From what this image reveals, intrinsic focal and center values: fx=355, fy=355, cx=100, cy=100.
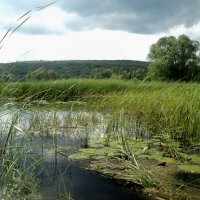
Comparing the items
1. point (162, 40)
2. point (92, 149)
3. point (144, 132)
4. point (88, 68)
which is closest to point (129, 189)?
point (92, 149)

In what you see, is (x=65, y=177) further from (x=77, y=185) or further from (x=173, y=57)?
(x=173, y=57)

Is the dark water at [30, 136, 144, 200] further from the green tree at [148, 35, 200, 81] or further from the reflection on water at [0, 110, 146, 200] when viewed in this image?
the green tree at [148, 35, 200, 81]

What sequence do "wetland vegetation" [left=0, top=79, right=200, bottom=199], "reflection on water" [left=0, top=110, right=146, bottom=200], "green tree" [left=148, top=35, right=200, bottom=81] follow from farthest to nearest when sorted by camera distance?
"green tree" [left=148, top=35, right=200, bottom=81] → "reflection on water" [left=0, top=110, right=146, bottom=200] → "wetland vegetation" [left=0, top=79, right=200, bottom=199]

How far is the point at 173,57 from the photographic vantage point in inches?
1982

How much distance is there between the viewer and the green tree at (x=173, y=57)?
4783cm

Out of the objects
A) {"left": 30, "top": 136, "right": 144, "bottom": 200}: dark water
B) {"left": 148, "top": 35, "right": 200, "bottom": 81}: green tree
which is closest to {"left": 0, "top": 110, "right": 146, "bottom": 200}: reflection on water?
{"left": 30, "top": 136, "right": 144, "bottom": 200}: dark water

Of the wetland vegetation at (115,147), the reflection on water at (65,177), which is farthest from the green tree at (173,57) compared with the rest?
the reflection on water at (65,177)

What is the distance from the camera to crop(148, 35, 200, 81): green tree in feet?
157

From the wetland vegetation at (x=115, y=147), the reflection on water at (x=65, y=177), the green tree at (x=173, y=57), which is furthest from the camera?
the green tree at (x=173, y=57)

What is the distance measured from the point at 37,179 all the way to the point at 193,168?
2.02m

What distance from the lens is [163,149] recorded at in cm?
582

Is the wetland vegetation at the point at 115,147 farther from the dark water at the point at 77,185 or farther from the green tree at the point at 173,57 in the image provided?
the green tree at the point at 173,57

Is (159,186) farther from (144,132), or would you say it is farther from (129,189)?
(144,132)

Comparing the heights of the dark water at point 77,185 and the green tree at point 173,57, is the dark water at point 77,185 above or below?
below
